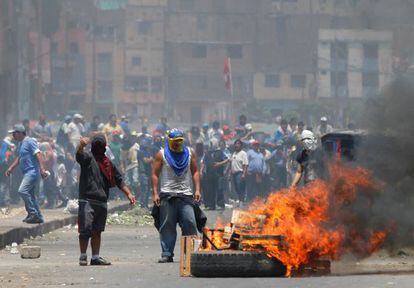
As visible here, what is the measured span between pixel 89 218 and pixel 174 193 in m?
1.00

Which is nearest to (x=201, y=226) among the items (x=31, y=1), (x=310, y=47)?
(x=31, y=1)

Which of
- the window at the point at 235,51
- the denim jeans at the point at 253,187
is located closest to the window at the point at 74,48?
the window at the point at 235,51

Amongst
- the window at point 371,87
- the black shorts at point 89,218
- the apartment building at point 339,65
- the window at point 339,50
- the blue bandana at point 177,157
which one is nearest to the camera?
the black shorts at point 89,218

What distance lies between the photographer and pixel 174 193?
1466 cm

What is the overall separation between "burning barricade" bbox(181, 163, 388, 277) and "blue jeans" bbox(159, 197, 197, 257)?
144 centimetres

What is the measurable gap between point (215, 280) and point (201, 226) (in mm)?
2345

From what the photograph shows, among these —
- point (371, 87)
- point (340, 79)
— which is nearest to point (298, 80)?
point (340, 79)

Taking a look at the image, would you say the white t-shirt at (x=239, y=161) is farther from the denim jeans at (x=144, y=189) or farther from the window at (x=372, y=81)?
the window at (x=372, y=81)

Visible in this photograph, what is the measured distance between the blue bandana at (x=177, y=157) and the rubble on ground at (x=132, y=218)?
30.7 feet

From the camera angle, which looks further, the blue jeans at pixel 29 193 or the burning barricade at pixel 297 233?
the blue jeans at pixel 29 193

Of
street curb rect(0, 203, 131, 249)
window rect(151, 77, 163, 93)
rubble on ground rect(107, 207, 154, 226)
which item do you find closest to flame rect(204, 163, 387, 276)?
street curb rect(0, 203, 131, 249)

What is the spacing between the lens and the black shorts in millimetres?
14391

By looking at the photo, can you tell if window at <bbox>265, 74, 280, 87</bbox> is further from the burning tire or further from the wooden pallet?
the burning tire

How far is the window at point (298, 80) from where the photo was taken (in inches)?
4377
